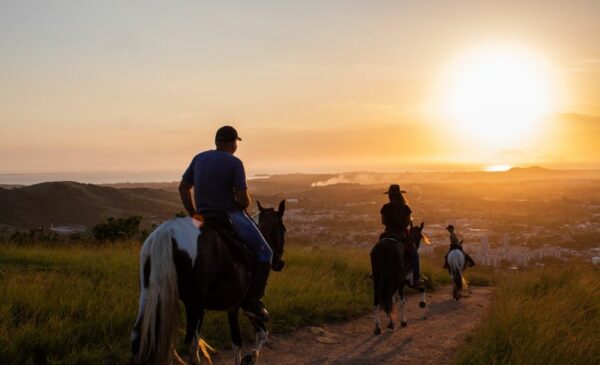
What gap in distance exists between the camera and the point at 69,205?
77438 millimetres

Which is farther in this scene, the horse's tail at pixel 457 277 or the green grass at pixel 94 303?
the horse's tail at pixel 457 277

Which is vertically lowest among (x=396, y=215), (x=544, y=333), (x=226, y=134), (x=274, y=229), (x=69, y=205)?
(x=69, y=205)

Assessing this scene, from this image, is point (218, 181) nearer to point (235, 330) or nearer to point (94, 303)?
point (235, 330)

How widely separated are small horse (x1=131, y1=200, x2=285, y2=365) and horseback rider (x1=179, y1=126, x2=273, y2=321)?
0.37m

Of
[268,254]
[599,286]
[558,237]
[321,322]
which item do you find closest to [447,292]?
[599,286]

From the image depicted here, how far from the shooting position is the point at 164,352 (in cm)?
480

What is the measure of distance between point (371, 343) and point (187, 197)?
513 centimetres

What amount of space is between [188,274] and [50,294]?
4725 millimetres

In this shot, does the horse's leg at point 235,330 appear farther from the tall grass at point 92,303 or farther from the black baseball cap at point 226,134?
the black baseball cap at point 226,134

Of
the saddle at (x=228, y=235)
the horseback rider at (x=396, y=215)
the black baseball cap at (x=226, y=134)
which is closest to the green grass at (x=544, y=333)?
the horseback rider at (x=396, y=215)

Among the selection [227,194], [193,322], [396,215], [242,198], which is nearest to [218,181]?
[227,194]

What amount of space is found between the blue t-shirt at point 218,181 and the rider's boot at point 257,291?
35.1 inches

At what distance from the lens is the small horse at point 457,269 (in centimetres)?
1472

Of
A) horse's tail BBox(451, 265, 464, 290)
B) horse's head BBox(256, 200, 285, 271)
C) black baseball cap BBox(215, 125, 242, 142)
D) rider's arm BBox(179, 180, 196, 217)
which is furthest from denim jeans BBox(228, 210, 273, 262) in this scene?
horse's tail BBox(451, 265, 464, 290)
